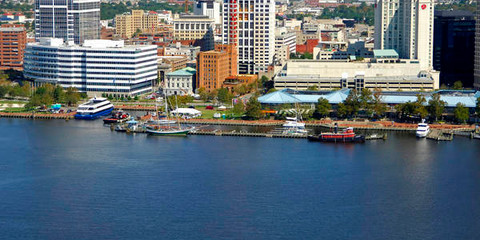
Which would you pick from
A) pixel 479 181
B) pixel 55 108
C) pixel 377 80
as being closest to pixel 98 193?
pixel 479 181

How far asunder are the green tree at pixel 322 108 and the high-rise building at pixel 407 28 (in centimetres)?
1180

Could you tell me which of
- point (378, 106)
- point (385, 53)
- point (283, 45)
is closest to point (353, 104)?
point (378, 106)

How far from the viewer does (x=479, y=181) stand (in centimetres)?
2936

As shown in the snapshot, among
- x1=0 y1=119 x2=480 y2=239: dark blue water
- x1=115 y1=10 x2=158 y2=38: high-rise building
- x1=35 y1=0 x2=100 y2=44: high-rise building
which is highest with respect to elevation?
x1=115 y1=10 x2=158 y2=38: high-rise building

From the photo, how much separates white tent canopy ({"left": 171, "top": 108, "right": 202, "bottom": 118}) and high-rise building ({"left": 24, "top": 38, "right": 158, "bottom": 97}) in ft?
20.3

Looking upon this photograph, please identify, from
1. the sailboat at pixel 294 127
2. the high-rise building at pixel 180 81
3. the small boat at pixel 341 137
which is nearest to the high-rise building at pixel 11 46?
the high-rise building at pixel 180 81

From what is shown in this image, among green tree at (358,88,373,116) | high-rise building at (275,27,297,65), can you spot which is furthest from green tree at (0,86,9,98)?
green tree at (358,88,373,116)

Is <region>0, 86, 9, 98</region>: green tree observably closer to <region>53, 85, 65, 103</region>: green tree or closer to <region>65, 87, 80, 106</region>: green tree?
<region>53, 85, 65, 103</region>: green tree

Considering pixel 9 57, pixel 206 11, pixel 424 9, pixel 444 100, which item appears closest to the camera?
pixel 444 100

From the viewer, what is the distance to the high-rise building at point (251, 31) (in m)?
54.1

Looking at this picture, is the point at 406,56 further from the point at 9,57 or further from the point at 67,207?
the point at 67,207

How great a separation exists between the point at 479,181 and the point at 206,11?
53.3 metres

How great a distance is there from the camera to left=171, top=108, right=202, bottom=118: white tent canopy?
139 ft

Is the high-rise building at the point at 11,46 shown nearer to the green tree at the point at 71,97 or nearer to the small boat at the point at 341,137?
the green tree at the point at 71,97
